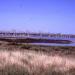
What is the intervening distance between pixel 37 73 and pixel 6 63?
1998 mm

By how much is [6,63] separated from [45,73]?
2255mm

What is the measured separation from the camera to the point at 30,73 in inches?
409

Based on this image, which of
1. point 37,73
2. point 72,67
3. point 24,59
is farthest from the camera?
point 24,59

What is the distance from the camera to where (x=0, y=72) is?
9.80 meters

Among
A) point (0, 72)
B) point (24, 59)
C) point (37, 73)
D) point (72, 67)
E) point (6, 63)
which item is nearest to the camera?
point (0, 72)

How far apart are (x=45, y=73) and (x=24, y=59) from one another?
346 centimetres

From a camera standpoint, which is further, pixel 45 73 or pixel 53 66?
pixel 53 66

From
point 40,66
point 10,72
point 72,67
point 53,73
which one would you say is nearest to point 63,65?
point 72,67

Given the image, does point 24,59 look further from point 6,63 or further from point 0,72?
point 0,72

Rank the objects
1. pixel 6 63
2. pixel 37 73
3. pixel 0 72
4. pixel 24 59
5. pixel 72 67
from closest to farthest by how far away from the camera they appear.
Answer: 1. pixel 0 72
2. pixel 37 73
3. pixel 6 63
4. pixel 72 67
5. pixel 24 59

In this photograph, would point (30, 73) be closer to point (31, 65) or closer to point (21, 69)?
point (21, 69)

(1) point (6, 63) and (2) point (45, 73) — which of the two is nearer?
(2) point (45, 73)

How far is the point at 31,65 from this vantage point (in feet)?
40.8

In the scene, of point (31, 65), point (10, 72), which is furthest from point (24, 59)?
point (10, 72)
